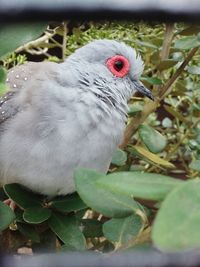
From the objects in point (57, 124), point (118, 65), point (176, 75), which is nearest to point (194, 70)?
point (176, 75)

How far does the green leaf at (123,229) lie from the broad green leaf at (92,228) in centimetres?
26

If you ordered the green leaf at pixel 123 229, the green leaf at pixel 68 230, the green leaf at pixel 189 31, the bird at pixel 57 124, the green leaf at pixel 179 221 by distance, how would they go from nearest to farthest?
the green leaf at pixel 179 221, the green leaf at pixel 123 229, the green leaf at pixel 68 230, the bird at pixel 57 124, the green leaf at pixel 189 31

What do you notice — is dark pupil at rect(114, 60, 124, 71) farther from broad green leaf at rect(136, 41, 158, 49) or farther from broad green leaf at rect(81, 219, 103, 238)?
broad green leaf at rect(81, 219, 103, 238)

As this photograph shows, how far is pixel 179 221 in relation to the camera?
23cm

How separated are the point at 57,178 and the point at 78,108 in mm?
122

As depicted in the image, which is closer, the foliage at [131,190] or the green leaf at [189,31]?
the foliage at [131,190]

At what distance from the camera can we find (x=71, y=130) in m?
0.87

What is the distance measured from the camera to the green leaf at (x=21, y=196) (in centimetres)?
83

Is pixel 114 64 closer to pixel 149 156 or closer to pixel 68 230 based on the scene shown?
pixel 149 156

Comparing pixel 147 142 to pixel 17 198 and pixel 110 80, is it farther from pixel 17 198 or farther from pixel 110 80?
pixel 17 198

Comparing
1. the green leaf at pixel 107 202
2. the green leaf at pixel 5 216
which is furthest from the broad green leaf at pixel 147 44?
the green leaf at pixel 107 202

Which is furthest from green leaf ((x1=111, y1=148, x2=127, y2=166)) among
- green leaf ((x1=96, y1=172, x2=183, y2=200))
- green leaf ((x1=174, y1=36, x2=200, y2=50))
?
green leaf ((x1=96, y1=172, x2=183, y2=200))

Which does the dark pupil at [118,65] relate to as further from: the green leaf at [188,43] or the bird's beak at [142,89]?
the green leaf at [188,43]

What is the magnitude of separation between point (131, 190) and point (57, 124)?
584 millimetres
